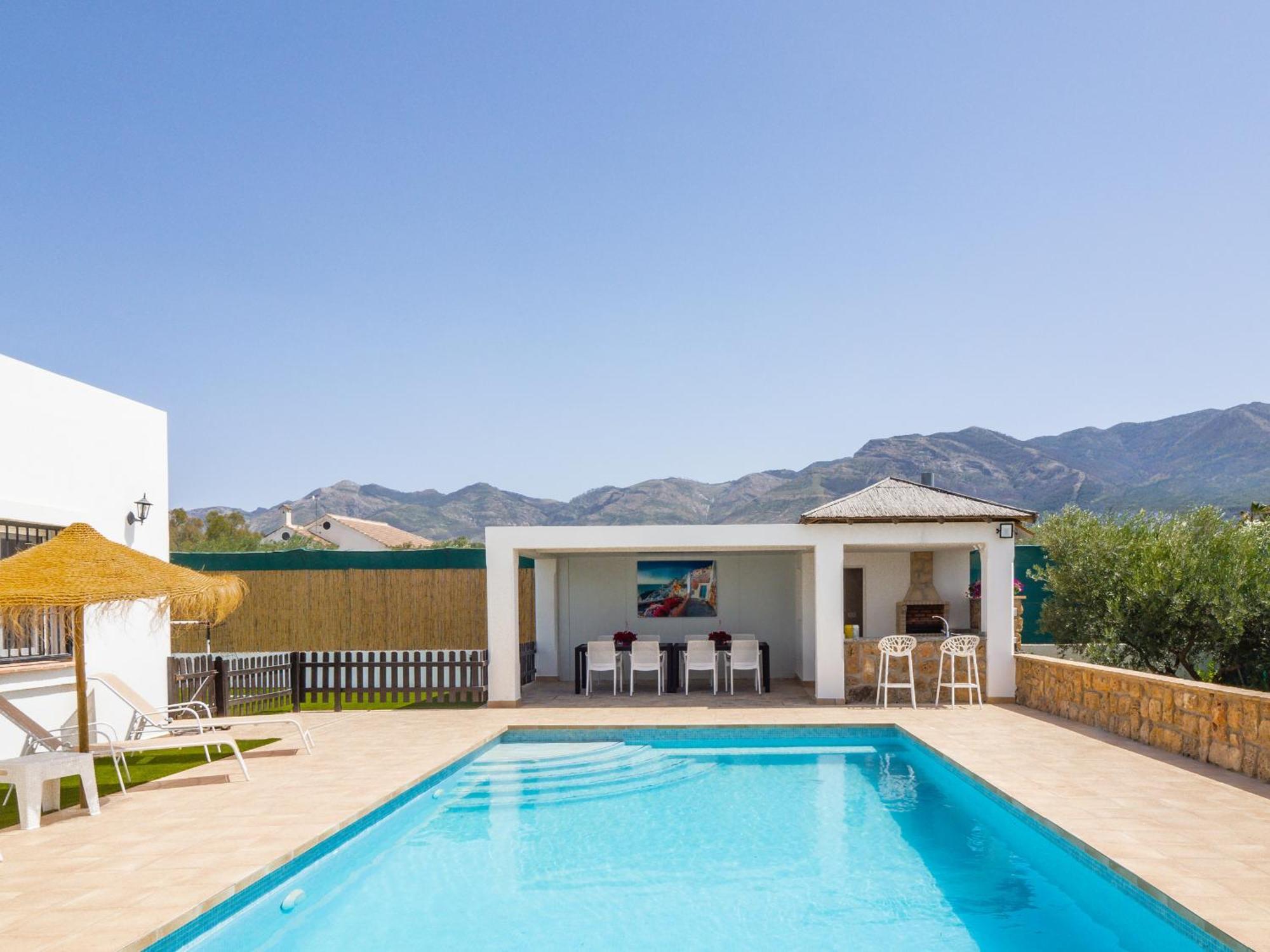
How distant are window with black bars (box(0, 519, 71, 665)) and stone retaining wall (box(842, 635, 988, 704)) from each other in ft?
32.3

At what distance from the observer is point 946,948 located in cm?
528

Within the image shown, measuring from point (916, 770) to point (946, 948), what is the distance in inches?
171

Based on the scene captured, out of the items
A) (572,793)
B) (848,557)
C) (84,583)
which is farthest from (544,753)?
(848,557)

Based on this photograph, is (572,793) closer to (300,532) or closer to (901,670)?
(901,670)

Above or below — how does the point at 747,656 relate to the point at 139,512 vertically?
below

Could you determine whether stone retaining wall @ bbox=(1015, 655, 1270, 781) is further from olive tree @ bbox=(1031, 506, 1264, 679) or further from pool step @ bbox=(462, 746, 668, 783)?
pool step @ bbox=(462, 746, 668, 783)

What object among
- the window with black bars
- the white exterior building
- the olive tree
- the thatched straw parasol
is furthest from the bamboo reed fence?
the olive tree

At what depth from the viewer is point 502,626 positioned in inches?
520

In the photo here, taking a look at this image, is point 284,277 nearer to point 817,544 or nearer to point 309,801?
point 817,544

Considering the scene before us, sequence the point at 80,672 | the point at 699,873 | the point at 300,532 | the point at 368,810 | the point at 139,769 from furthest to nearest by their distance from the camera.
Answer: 1. the point at 300,532
2. the point at 139,769
3. the point at 80,672
4. the point at 368,810
5. the point at 699,873

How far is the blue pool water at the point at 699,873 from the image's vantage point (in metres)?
5.39

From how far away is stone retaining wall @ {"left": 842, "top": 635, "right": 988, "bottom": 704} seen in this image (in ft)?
42.5

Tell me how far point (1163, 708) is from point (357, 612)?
13.4 m

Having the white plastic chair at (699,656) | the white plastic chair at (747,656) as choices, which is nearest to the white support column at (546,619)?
the white plastic chair at (699,656)
